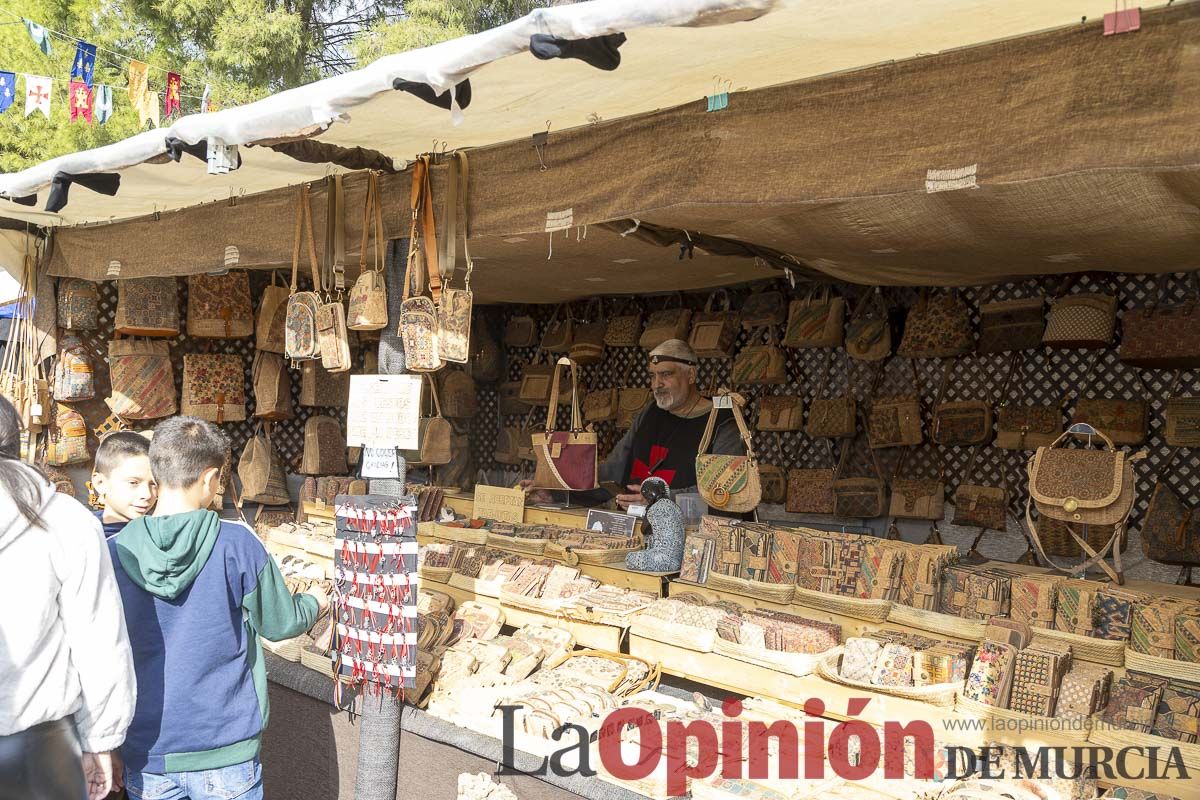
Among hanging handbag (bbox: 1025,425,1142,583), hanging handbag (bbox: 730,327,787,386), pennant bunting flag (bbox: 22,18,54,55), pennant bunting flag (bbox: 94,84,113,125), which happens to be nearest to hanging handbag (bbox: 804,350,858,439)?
hanging handbag (bbox: 730,327,787,386)

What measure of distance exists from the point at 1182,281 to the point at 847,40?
435 cm

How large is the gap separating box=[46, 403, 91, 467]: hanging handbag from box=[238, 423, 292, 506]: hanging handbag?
45.4 inches

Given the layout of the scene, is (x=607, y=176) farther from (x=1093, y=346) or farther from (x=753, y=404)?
(x=753, y=404)

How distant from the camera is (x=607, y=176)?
9.87 ft

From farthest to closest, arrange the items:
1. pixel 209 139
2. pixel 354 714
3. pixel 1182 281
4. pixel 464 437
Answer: pixel 464 437 < pixel 1182 281 < pixel 354 714 < pixel 209 139

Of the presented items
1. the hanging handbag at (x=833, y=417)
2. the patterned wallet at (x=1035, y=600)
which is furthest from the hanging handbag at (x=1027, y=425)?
the patterned wallet at (x=1035, y=600)

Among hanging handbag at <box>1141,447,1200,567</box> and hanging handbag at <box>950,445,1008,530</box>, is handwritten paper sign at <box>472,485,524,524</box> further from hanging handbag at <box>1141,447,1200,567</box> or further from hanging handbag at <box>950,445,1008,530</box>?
hanging handbag at <box>1141,447,1200,567</box>

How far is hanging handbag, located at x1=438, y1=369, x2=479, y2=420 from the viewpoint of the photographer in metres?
8.56

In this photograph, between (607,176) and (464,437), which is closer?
(607,176)

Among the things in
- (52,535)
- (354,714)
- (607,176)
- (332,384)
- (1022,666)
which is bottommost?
(354,714)

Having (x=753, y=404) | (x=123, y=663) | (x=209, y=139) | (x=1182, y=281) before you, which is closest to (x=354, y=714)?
(x=123, y=663)

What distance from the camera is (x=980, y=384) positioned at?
6570 millimetres

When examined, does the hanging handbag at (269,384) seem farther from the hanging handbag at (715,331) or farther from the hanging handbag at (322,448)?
the hanging handbag at (715,331)

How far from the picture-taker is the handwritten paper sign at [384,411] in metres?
3.26
